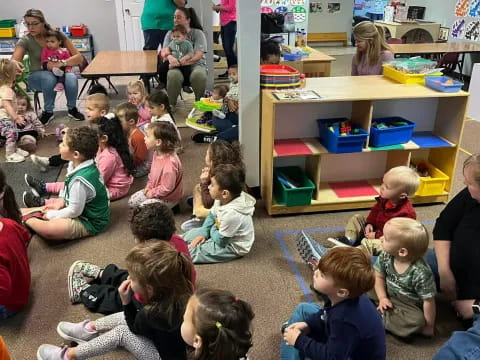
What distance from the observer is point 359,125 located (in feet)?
11.2

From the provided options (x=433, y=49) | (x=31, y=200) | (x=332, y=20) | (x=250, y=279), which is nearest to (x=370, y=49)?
(x=433, y=49)

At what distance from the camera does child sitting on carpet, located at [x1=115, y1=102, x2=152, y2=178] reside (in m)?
3.91

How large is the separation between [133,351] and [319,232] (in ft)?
5.20

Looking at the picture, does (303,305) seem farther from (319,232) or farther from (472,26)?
(472,26)

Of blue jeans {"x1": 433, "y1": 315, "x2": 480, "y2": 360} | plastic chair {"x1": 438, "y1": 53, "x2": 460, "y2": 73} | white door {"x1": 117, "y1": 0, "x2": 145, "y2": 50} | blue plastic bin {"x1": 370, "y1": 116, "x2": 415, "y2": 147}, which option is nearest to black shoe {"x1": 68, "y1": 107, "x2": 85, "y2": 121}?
white door {"x1": 117, "y1": 0, "x2": 145, "y2": 50}

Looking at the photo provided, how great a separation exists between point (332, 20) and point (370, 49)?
7.22m

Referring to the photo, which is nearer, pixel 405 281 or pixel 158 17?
pixel 405 281

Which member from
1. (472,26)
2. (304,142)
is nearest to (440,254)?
(304,142)

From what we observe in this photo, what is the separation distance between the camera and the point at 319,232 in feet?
10.4

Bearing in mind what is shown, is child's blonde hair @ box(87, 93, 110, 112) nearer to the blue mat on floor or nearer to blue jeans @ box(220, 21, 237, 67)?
the blue mat on floor

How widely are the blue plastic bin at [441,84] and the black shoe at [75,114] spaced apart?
3933 mm

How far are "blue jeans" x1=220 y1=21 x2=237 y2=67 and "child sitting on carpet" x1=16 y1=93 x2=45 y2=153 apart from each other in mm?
3237

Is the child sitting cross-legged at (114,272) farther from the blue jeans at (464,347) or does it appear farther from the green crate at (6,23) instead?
the green crate at (6,23)

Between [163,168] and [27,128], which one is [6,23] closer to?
[27,128]
